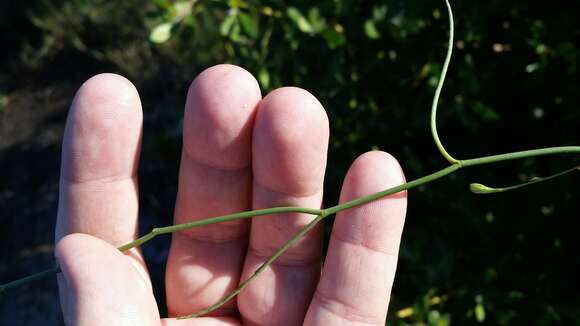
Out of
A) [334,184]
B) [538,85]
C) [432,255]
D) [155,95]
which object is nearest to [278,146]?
[334,184]

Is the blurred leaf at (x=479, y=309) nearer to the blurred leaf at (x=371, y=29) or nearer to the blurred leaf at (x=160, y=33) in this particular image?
the blurred leaf at (x=371, y=29)

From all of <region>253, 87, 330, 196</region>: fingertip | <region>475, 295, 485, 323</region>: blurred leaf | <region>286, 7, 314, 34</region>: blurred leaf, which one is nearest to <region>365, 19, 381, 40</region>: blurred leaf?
<region>286, 7, 314, 34</region>: blurred leaf

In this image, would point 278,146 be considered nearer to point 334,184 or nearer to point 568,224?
point 334,184

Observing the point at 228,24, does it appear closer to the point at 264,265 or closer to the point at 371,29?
the point at 371,29

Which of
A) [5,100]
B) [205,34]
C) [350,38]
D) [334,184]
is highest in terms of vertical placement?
[350,38]

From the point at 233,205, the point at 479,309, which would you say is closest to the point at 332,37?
the point at 233,205

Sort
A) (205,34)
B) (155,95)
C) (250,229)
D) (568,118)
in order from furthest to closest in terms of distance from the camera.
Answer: (155,95) < (205,34) < (568,118) < (250,229)
